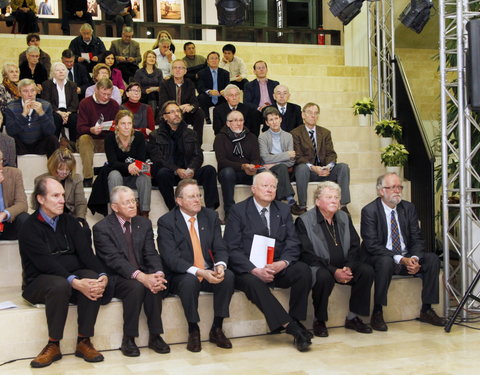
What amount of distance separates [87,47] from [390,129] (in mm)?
4298

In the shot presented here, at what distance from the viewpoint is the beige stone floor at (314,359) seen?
16.1ft

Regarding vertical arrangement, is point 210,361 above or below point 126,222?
below

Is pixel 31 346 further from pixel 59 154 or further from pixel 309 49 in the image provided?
pixel 309 49

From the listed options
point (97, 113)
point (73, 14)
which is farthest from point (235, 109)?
point (73, 14)

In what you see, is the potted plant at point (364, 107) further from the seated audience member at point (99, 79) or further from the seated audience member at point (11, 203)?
the seated audience member at point (11, 203)

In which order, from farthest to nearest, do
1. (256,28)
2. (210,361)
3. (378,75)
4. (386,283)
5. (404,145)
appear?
(256,28)
(378,75)
(404,145)
(386,283)
(210,361)

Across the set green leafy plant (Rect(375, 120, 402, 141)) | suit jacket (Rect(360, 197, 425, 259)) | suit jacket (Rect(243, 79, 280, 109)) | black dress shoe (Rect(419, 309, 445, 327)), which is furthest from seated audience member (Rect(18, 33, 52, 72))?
black dress shoe (Rect(419, 309, 445, 327))

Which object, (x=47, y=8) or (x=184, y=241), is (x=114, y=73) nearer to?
(x=184, y=241)

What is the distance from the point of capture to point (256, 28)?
44.1 feet

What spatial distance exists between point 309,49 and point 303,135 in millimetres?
4703

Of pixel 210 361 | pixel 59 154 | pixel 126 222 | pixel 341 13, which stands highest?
pixel 341 13

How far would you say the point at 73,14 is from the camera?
12359mm

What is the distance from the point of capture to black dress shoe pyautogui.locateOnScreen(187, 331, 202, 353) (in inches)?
213

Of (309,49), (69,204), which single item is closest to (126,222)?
(69,204)
